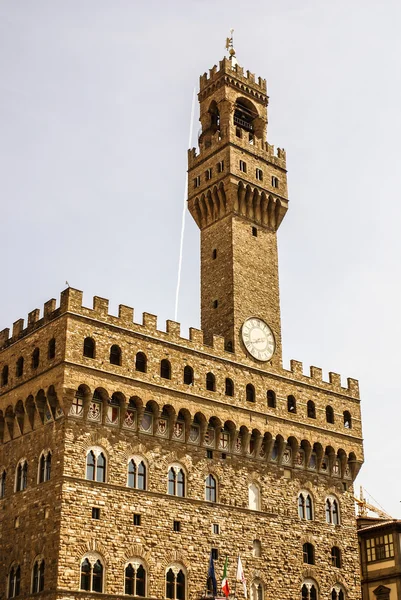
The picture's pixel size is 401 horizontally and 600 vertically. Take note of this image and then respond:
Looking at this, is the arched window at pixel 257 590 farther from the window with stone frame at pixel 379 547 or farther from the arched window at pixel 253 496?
the window with stone frame at pixel 379 547

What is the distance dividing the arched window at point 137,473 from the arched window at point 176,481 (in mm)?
1703

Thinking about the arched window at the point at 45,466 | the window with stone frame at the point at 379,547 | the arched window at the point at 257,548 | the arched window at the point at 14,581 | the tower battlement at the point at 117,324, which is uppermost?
the tower battlement at the point at 117,324

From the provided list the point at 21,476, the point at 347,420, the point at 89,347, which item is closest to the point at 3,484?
the point at 21,476

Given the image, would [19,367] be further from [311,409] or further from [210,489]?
[311,409]

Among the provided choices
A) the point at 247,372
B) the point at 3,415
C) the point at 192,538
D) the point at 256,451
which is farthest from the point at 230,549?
the point at 3,415

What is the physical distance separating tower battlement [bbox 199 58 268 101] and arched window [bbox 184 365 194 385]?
22851 mm

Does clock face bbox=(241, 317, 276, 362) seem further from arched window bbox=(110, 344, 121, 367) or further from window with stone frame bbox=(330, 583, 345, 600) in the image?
window with stone frame bbox=(330, 583, 345, 600)

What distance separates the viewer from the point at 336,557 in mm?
52969

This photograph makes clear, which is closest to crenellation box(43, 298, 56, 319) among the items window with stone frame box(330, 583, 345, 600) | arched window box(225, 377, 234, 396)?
arched window box(225, 377, 234, 396)

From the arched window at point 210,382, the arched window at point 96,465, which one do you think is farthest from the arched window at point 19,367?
the arched window at point 210,382

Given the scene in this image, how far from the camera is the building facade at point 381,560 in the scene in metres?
60.8

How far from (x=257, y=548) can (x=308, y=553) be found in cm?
425

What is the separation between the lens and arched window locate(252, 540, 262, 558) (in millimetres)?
48688

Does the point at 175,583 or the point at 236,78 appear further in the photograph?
the point at 236,78
